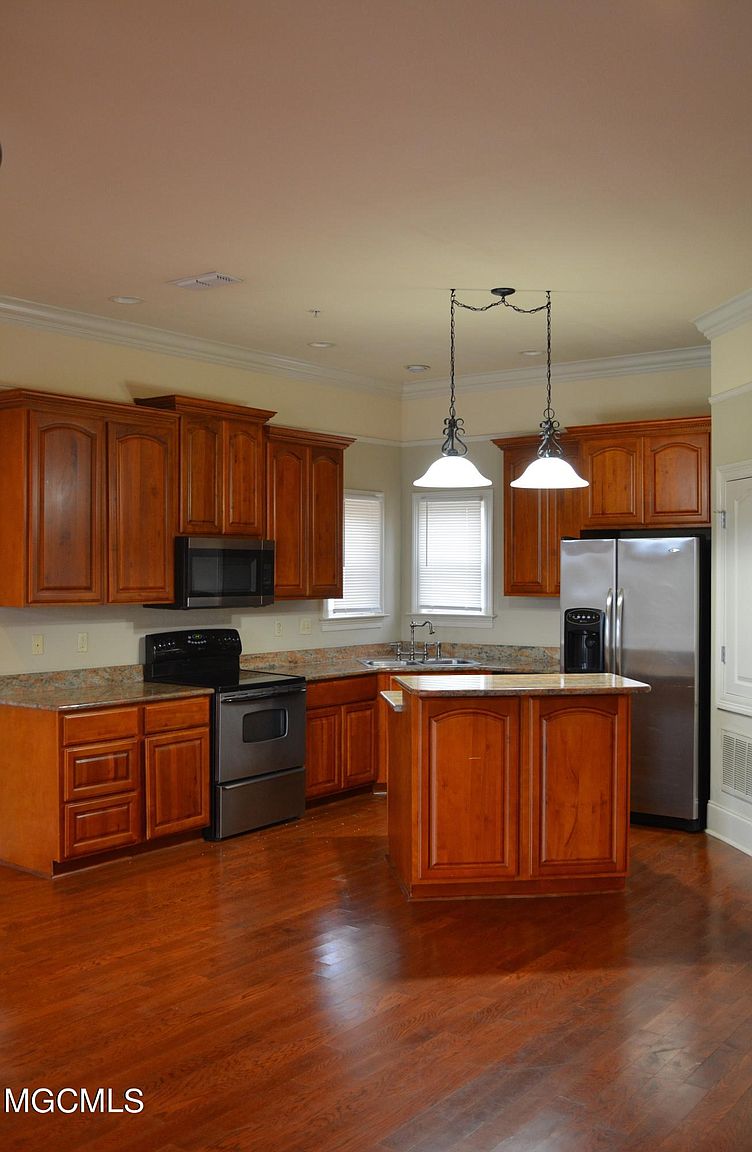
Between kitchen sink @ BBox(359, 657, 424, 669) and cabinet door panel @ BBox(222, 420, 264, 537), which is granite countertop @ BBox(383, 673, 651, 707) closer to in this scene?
cabinet door panel @ BBox(222, 420, 264, 537)

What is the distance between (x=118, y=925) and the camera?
174 inches

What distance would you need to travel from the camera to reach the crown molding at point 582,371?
665 centimetres

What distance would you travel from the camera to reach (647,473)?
635cm

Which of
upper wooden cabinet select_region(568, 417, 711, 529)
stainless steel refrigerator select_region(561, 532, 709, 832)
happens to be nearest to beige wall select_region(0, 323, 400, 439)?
upper wooden cabinet select_region(568, 417, 711, 529)

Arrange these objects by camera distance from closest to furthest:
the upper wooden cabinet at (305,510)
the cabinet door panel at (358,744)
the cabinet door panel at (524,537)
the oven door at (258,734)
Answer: the oven door at (258,734) → the upper wooden cabinet at (305,510) → the cabinet door panel at (358,744) → the cabinet door panel at (524,537)

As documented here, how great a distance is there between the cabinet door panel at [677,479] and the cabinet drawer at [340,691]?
82.3 inches

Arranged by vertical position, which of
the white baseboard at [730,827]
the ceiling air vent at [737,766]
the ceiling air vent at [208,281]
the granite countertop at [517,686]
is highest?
the ceiling air vent at [208,281]

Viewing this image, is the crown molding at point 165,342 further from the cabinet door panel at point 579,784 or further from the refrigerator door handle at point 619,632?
the cabinet door panel at point 579,784

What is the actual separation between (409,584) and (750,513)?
3.11 metres

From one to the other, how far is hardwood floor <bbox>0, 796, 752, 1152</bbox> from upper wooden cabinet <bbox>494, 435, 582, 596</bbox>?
2.31 m

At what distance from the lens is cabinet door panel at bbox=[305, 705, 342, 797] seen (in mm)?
6480

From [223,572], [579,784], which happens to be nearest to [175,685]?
[223,572]

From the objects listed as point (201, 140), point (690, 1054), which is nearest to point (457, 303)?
point (201, 140)

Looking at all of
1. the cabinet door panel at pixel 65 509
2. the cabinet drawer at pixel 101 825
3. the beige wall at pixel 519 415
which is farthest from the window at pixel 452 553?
the cabinet drawer at pixel 101 825
